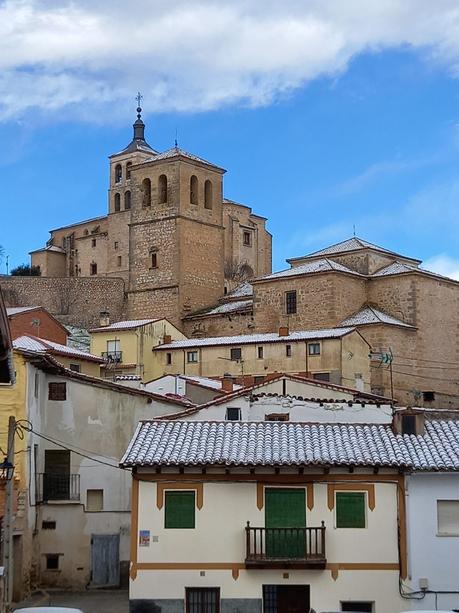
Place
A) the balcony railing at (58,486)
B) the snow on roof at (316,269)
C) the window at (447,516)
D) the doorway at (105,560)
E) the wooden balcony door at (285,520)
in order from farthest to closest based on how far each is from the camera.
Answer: the snow on roof at (316,269) < the balcony railing at (58,486) < the doorway at (105,560) < the window at (447,516) < the wooden balcony door at (285,520)

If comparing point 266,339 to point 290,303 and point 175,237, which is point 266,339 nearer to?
point 290,303

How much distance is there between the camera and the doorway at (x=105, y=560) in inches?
1083

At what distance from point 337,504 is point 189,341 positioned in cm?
3376

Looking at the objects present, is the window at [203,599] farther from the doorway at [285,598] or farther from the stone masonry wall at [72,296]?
the stone masonry wall at [72,296]

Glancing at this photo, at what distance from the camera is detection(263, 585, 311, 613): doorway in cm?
2162

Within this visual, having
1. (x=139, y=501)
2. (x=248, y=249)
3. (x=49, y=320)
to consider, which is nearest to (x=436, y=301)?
(x=49, y=320)

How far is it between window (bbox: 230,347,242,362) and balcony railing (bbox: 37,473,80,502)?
78.9ft

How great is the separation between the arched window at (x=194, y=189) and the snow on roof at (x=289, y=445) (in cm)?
5031

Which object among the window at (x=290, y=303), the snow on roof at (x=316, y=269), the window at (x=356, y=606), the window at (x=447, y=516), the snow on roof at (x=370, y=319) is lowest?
the window at (x=356, y=606)

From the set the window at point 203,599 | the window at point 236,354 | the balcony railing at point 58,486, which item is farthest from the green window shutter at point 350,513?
the window at point 236,354

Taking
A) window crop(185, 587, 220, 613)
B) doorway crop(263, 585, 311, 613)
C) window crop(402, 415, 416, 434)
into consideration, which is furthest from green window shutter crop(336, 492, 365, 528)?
window crop(185, 587, 220, 613)

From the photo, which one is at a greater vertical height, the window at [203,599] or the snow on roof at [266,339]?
the snow on roof at [266,339]

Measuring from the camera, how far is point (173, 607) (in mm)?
21469

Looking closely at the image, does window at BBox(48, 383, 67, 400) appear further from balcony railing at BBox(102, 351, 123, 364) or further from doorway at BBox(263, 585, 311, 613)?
balcony railing at BBox(102, 351, 123, 364)
